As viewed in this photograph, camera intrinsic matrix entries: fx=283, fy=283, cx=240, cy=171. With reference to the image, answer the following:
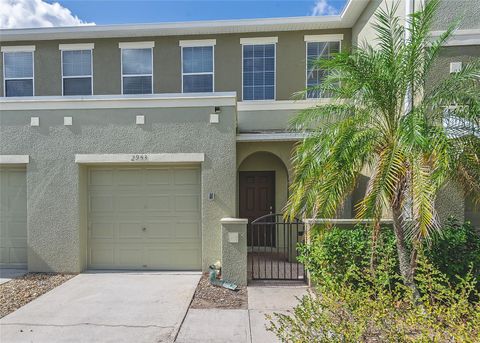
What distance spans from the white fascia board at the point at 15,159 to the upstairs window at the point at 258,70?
21.2 feet

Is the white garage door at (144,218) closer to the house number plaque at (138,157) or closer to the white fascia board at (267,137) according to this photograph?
the house number plaque at (138,157)

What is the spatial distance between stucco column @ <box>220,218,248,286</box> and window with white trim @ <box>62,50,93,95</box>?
7604 mm

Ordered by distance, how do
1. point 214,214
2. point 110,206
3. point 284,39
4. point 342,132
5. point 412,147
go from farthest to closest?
point 284,39 → point 110,206 → point 214,214 → point 342,132 → point 412,147

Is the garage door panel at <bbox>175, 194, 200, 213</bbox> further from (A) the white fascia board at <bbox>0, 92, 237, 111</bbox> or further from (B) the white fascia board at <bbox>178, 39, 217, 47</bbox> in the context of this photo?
(B) the white fascia board at <bbox>178, 39, 217, 47</bbox>

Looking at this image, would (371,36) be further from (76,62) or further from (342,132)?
(76,62)

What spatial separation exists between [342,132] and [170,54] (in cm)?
762

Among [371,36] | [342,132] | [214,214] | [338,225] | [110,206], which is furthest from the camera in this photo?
[371,36]

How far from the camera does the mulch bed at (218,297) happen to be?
17.0 feet

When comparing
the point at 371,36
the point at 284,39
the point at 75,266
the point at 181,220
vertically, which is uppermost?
the point at 284,39

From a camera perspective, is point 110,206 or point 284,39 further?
point 284,39

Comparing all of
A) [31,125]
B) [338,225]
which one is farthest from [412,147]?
[31,125]

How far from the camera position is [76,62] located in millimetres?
10078

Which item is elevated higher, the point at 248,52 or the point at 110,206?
the point at 248,52

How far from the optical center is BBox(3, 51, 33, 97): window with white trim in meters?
10.2
